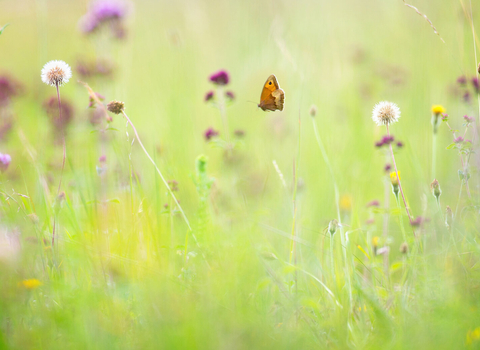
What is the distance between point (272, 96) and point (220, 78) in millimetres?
331

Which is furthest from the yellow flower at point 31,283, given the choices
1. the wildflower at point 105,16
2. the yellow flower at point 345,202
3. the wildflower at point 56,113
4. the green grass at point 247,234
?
the wildflower at point 105,16

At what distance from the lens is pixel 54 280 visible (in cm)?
128

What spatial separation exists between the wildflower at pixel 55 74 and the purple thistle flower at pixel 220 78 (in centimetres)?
76

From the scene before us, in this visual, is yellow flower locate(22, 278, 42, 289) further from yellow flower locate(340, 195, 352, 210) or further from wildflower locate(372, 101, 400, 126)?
yellow flower locate(340, 195, 352, 210)

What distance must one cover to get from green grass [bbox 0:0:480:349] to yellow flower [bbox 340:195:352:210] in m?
0.03

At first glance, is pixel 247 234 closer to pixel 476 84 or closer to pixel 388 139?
pixel 388 139

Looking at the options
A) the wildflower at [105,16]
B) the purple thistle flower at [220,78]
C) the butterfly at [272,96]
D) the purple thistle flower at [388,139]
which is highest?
the wildflower at [105,16]

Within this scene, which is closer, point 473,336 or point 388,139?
point 473,336

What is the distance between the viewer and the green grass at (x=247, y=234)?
1.05 m

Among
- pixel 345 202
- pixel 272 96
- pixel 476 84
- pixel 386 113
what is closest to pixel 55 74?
pixel 272 96

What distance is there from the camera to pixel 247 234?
1.37 meters

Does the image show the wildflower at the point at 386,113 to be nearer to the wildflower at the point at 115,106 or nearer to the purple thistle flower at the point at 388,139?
the purple thistle flower at the point at 388,139

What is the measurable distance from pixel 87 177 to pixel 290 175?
3.69 ft

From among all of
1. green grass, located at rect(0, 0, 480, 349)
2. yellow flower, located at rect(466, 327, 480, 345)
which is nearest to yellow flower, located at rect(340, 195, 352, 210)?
green grass, located at rect(0, 0, 480, 349)
